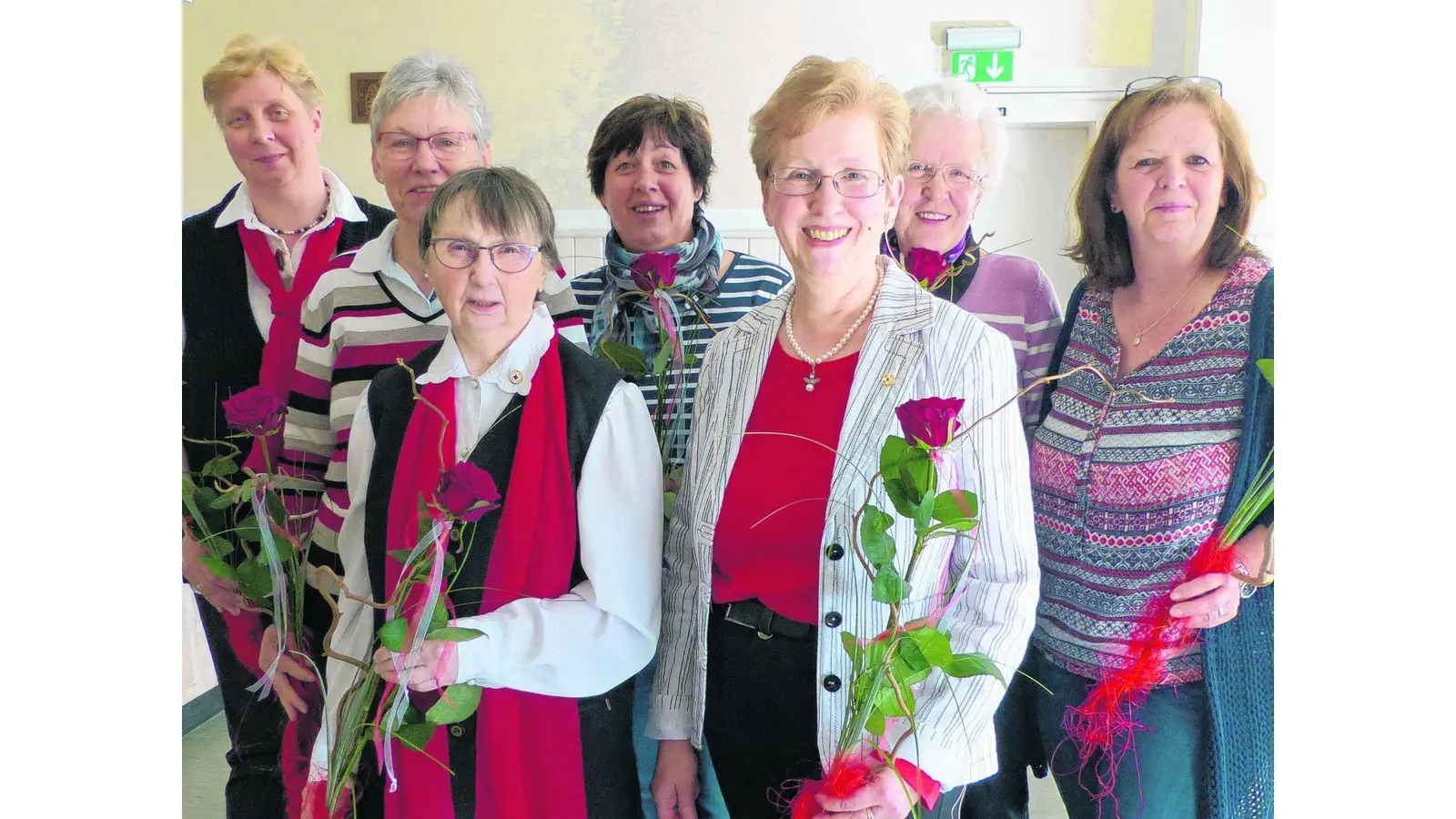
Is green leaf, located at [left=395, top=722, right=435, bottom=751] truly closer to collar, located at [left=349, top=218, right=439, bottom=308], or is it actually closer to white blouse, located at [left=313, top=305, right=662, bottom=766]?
white blouse, located at [left=313, top=305, right=662, bottom=766]

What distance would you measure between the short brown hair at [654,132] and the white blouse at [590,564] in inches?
11.2

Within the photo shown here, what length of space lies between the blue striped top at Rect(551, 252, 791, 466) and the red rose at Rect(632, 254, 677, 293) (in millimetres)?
67

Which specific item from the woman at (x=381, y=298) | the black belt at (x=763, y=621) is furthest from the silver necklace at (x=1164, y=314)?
the woman at (x=381, y=298)

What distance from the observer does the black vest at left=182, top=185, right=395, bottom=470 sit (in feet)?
5.11

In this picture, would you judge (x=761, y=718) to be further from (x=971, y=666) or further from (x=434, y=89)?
(x=434, y=89)

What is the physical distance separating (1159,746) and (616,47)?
120 centimetres

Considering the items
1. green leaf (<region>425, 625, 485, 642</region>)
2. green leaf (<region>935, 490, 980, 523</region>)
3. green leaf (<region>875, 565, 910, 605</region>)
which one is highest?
green leaf (<region>935, 490, 980, 523</region>)

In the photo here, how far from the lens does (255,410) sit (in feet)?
4.57

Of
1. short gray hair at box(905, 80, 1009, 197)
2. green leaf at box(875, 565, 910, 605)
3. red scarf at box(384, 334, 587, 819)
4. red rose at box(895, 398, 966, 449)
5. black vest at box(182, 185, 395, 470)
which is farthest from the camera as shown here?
black vest at box(182, 185, 395, 470)

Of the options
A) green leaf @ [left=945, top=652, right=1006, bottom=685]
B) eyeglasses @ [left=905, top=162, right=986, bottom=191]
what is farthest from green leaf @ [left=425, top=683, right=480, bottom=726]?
eyeglasses @ [left=905, top=162, right=986, bottom=191]

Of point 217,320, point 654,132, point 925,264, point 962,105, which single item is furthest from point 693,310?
point 217,320

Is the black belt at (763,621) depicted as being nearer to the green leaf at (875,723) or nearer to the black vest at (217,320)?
the green leaf at (875,723)
